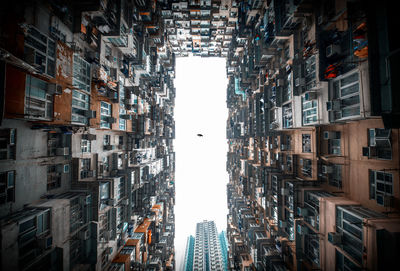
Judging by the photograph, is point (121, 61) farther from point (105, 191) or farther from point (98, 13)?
point (105, 191)

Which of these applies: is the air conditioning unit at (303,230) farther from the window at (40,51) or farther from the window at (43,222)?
the window at (40,51)

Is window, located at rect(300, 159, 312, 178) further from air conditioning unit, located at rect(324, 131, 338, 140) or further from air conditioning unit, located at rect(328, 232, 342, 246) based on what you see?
air conditioning unit, located at rect(328, 232, 342, 246)

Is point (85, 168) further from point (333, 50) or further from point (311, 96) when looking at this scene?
point (333, 50)

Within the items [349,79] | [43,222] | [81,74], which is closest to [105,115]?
[81,74]

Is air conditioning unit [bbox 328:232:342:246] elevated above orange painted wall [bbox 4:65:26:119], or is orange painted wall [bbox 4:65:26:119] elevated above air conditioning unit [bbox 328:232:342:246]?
orange painted wall [bbox 4:65:26:119]

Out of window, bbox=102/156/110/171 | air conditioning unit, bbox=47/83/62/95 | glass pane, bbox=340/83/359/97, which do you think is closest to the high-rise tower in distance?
window, bbox=102/156/110/171

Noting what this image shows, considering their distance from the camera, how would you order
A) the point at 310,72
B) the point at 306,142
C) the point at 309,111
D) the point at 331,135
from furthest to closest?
the point at 306,142 → the point at 309,111 → the point at 310,72 → the point at 331,135
